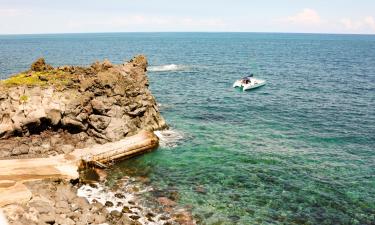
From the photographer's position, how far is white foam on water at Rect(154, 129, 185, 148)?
49562 millimetres

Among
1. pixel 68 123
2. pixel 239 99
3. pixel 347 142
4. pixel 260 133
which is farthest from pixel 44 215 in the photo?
pixel 239 99

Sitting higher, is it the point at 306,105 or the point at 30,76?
the point at 30,76

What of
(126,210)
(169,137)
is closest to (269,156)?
(169,137)

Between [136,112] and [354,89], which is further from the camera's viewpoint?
[354,89]

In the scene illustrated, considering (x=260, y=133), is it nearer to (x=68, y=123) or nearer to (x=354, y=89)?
(x=68, y=123)

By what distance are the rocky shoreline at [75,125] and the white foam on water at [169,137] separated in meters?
1.32

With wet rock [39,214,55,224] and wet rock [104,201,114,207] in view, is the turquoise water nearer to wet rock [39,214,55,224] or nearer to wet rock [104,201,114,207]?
wet rock [104,201,114,207]

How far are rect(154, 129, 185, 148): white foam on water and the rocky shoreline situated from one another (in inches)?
52.1

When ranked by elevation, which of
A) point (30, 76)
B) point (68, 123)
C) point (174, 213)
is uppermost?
Result: point (30, 76)

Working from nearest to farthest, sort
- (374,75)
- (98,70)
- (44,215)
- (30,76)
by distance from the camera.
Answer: (44,215), (30,76), (98,70), (374,75)

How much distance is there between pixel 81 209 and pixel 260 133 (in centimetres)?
3141

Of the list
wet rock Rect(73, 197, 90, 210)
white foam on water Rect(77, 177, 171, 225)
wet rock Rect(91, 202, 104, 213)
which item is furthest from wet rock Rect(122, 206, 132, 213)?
wet rock Rect(73, 197, 90, 210)

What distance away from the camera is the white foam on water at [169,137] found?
49.6 m

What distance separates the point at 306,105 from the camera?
237 ft
